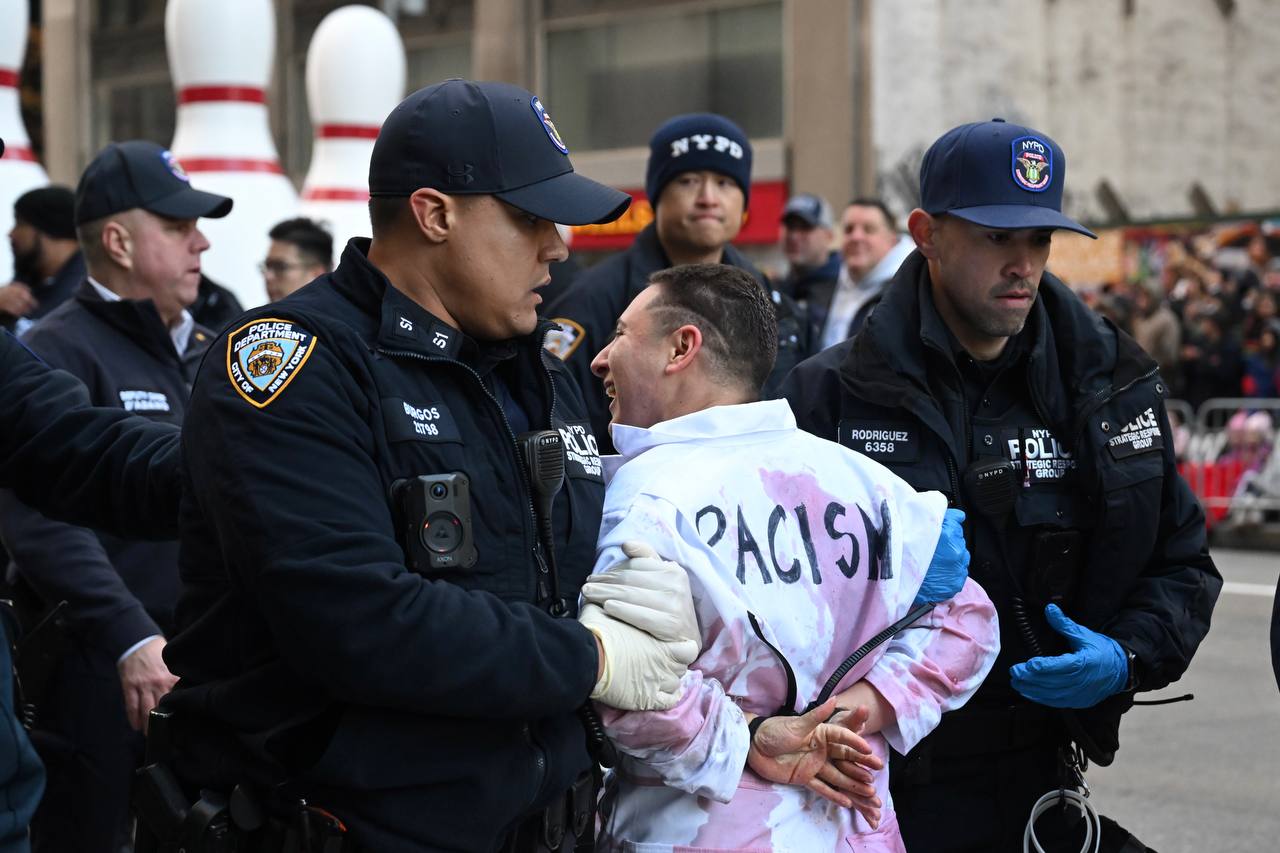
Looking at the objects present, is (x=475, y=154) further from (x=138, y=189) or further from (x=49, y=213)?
(x=49, y=213)

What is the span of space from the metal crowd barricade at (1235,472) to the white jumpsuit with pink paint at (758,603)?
10.1 m

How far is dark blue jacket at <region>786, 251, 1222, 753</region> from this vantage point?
3.26 m

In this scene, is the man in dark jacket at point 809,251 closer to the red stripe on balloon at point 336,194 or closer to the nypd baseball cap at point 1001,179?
the red stripe on balloon at point 336,194

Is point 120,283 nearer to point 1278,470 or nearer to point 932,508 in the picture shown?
point 932,508

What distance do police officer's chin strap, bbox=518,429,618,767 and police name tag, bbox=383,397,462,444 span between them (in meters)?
0.13

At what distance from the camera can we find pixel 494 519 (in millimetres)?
2289

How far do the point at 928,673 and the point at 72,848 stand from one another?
2.53 m

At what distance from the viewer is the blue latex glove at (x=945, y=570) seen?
2.75m

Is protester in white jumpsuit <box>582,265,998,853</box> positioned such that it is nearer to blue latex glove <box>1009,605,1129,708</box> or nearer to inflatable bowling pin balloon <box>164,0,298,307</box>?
blue latex glove <box>1009,605,1129,708</box>

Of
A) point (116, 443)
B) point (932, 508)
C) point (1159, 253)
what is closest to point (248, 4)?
point (116, 443)

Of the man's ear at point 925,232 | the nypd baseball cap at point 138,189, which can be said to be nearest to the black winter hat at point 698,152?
the nypd baseball cap at point 138,189

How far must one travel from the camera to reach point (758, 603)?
99.7 inches

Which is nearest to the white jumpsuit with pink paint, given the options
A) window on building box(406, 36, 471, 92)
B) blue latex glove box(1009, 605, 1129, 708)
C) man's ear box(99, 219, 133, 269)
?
blue latex glove box(1009, 605, 1129, 708)

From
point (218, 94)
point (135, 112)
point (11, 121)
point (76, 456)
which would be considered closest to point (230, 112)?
point (218, 94)
